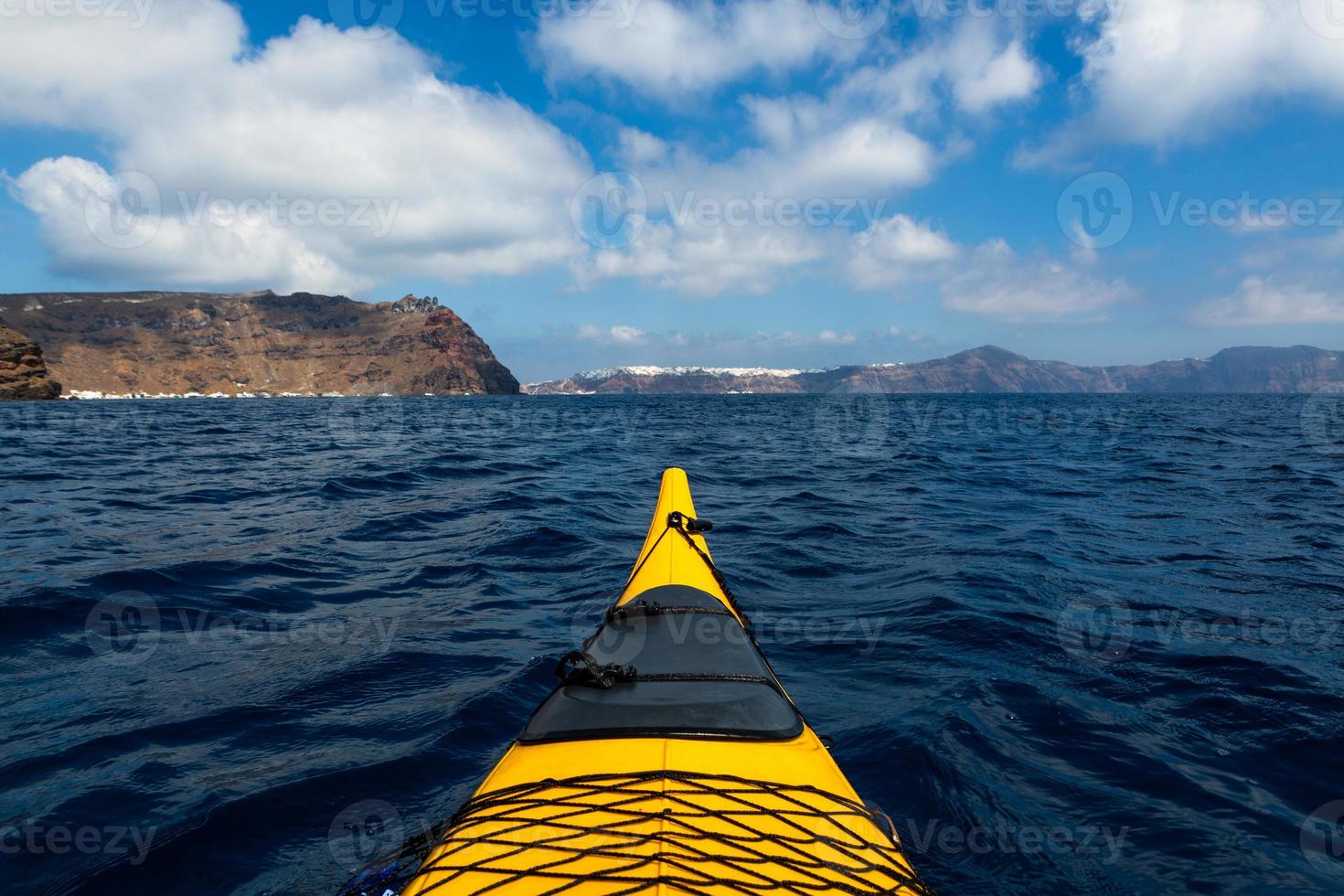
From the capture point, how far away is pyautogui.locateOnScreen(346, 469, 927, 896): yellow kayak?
7.20 feet

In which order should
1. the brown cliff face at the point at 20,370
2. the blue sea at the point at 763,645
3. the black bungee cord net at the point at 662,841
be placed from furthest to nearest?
the brown cliff face at the point at 20,370
the blue sea at the point at 763,645
the black bungee cord net at the point at 662,841

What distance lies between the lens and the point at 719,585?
5852mm

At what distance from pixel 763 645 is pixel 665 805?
410 centimetres

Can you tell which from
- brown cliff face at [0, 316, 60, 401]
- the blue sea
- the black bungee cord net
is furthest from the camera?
brown cliff face at [0, 316, 60, 401]

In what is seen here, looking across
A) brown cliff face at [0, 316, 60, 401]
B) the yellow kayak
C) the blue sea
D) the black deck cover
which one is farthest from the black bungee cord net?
brown cliff face at [0, 316, 60, 401]

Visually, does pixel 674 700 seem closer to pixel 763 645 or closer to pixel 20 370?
pixel 763 645

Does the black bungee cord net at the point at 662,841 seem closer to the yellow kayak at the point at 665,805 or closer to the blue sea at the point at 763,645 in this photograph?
the yellow kayak at the point at 665,805

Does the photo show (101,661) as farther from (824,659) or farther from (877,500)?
(877,500)

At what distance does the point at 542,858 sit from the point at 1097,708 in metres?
4.64

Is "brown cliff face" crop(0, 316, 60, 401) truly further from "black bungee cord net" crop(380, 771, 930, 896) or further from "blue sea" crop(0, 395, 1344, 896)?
"black bungee cord net" crop(380, 771, 930, 896)

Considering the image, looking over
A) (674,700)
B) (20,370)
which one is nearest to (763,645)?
(674,700)

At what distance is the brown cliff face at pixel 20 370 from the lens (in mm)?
Result: 69875

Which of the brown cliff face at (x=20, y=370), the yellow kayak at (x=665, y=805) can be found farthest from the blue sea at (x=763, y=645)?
the brown cliff face at (x=20, y=370)

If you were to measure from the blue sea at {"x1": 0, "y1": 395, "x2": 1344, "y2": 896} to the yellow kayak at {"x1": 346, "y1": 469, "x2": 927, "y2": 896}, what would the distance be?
→ 1225 millimetres
